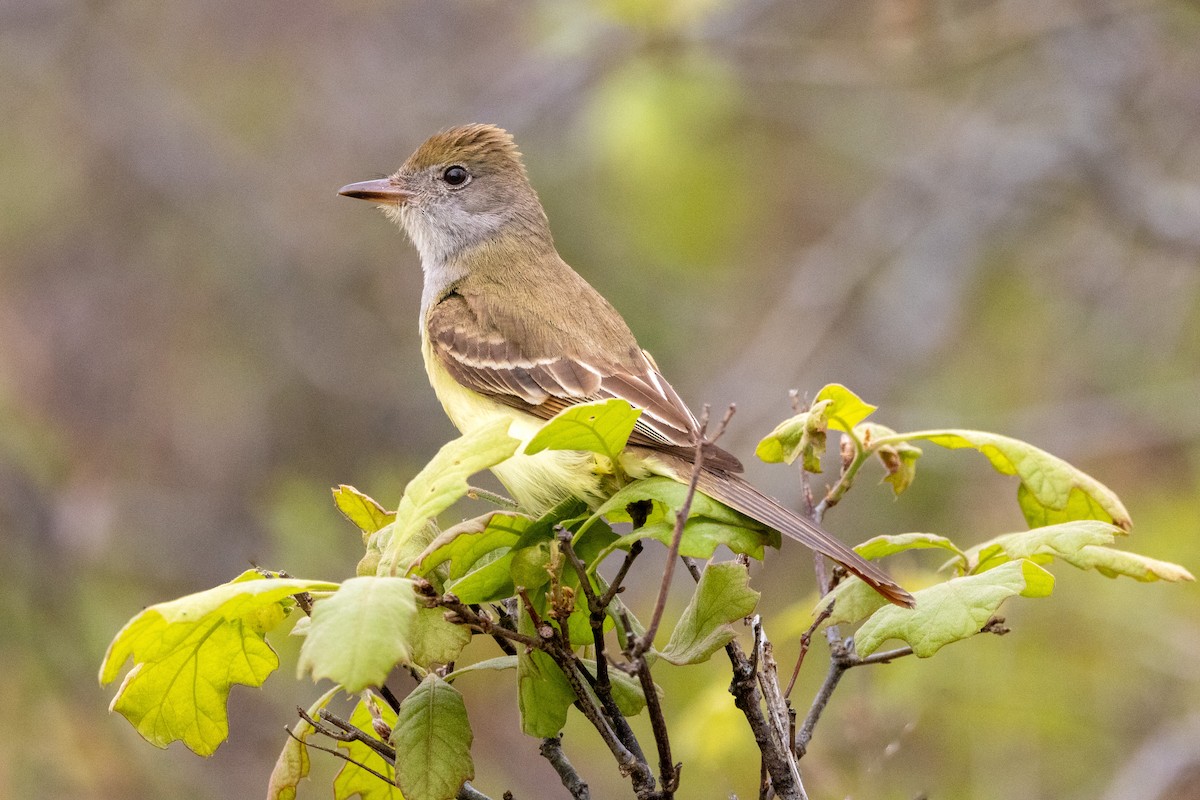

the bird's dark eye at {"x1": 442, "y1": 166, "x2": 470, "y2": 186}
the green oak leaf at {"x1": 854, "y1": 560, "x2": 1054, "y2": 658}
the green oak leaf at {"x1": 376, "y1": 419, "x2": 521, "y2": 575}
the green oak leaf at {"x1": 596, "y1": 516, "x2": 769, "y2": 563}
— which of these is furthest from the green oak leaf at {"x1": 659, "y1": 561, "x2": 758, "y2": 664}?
the bird's dark eye at {"x1": 442, "y1": 166, "x2": 470, "y2": 186}

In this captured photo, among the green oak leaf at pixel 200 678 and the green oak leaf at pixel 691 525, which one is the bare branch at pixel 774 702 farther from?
the green oak leaf at pixel 200 678

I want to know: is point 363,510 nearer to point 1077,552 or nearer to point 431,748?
point 431,748

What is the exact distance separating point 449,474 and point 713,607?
21.2 inches

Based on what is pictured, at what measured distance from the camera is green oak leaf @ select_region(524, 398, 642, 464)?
223 cm

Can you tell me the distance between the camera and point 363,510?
2.82 m

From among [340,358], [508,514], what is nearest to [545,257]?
[508,514]

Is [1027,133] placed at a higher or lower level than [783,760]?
higher

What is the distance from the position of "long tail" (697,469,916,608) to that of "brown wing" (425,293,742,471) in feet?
1.57

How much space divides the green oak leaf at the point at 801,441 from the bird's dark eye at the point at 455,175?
9.99 feet

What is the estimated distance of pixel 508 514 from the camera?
2.35 m

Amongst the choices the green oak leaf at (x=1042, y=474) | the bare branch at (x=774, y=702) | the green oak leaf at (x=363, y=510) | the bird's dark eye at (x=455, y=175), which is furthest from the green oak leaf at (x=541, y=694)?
the bird's dark eye at (x=455, y=175)

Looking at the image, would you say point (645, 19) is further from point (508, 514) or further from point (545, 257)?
point (508, 514)

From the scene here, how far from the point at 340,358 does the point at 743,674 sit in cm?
747

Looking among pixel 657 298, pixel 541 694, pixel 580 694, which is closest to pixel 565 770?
pixel 541 694
